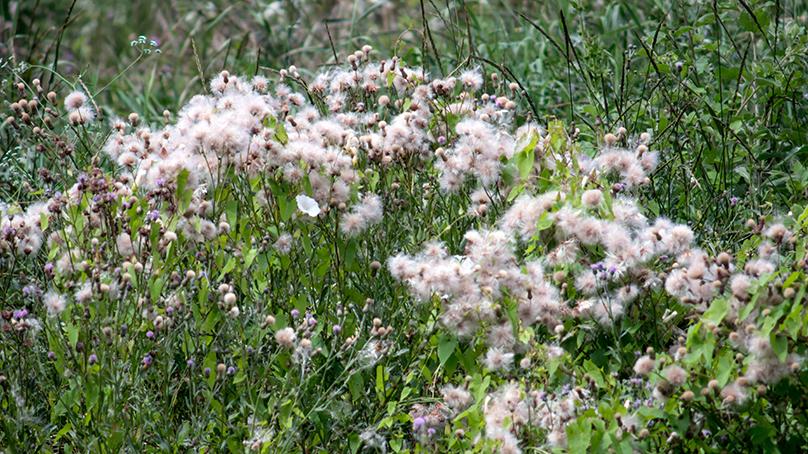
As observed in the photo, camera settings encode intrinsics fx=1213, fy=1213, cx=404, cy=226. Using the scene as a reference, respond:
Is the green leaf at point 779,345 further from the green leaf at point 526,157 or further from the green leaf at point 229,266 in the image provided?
the green leaf at point 229,266

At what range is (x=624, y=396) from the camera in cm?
302

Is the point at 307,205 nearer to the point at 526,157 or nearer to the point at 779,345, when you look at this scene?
the point at 526,157

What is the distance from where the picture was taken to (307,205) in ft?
11.4

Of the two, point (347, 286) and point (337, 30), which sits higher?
point (347, 286)

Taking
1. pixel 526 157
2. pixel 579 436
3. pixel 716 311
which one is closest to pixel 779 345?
pixel 716 311

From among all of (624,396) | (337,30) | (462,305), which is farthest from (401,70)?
(337,30)

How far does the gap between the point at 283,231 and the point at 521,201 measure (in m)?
0.72

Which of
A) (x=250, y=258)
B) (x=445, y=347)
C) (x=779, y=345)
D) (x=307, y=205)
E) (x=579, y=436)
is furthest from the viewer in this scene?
(x=307, y=205)

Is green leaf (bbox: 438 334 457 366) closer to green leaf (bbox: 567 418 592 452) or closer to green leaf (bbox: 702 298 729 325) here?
green leaf (bbox: 567 418 592 452)

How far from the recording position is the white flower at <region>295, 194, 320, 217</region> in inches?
135

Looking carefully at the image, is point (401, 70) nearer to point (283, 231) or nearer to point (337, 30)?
point (283, 231)

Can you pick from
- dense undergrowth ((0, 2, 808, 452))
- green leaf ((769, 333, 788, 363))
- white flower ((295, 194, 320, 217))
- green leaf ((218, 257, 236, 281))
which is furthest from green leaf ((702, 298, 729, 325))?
green leaf ((218, 257, 236, 281))

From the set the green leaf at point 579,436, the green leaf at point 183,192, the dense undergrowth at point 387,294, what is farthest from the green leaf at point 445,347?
the green leaf at point 183,192

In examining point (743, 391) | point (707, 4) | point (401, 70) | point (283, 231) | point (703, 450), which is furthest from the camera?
point (707, 4)
